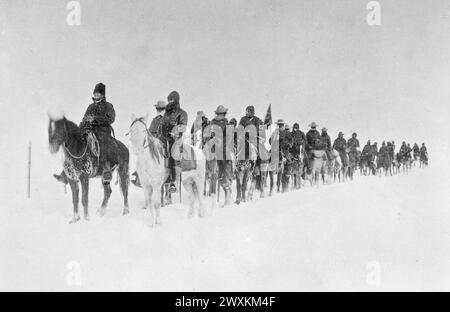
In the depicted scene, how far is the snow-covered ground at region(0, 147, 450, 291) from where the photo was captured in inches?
279

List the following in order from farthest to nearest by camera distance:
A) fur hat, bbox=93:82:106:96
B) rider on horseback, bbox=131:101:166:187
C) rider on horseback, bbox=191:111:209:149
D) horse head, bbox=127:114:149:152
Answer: rider on horseback, bbox=191:111:209:149 < rider on horseback, bbox=131:101:166:187 < fur hat, bbox=93:82:106:96 < horse head, bbox=127:114:149:152

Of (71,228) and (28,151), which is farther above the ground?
(28,151)

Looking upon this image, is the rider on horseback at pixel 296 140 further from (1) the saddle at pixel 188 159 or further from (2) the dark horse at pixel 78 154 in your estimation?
(2) the dark horse at pixel 78 154

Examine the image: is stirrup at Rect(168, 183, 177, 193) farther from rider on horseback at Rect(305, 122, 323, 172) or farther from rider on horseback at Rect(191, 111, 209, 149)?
rider on horseback at Rect(305, 122, 323, 172)

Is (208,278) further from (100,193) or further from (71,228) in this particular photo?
(100,193)

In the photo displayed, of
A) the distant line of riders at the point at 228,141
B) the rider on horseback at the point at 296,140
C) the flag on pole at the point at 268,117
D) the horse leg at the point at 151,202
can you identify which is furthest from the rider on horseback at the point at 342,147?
the horse leg at the point at 151,202

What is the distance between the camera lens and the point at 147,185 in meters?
9.71

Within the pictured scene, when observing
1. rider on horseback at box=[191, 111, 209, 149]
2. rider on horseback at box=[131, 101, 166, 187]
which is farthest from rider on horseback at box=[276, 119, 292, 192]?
rider on horseback at box=[131, 101, 166, 187]

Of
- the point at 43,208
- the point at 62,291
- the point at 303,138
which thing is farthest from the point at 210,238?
the point at 303,138

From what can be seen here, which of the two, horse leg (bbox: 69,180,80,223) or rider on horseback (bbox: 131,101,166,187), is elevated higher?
rider on horseback (bbox: 131,101,166,187)

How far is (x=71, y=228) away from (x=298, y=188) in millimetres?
11756

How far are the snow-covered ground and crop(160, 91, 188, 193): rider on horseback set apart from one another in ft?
4.13

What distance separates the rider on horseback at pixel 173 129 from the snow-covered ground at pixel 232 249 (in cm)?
126

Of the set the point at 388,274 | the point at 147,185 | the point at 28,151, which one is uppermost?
the point at 28,151
